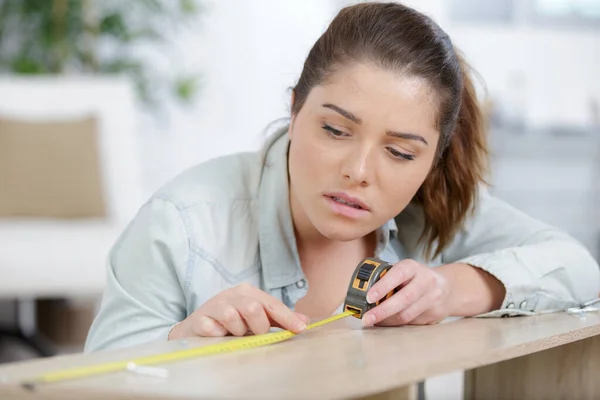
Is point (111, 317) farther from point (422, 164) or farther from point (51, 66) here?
point (51, 66)

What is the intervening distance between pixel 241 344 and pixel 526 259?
671 mm

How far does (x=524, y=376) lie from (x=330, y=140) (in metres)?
0.49

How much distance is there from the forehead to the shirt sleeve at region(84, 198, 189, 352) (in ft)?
1.00

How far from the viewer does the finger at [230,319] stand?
111cm

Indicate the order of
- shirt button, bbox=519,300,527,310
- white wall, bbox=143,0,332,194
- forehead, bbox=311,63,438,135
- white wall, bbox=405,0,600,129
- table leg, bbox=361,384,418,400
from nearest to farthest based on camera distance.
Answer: table leg, bbox=361,384,418,400
forehead, bbox=311,63,438,135
shirt button, bbox=519,300,527,310
white wall, bbox=143,0,332,194
white wall, bbox=405,0,600,129

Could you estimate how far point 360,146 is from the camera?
130 cm

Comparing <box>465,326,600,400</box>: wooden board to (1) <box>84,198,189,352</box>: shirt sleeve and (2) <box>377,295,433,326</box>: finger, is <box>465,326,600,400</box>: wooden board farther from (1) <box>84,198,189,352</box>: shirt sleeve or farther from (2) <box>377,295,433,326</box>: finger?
(1) <box>84,198,189,352</box>: shirt sleeve

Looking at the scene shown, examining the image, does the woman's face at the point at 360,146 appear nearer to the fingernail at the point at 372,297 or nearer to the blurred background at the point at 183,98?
the fingernail at the point at 372,297

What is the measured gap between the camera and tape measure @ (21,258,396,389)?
812 mm

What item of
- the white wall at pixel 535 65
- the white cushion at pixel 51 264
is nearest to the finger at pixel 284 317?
the white cushion at pixel 51 264

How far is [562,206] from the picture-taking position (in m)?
5.56

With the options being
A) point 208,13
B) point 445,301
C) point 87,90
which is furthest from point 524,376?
point 208,13

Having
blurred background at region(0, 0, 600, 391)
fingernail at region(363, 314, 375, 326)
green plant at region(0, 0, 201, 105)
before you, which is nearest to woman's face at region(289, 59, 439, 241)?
fingernail at region(363, 314, 375, 326)

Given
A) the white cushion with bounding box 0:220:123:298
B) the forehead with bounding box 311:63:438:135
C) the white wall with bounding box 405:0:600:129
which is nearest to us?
the forehead with bounding box 311:63:438:135
